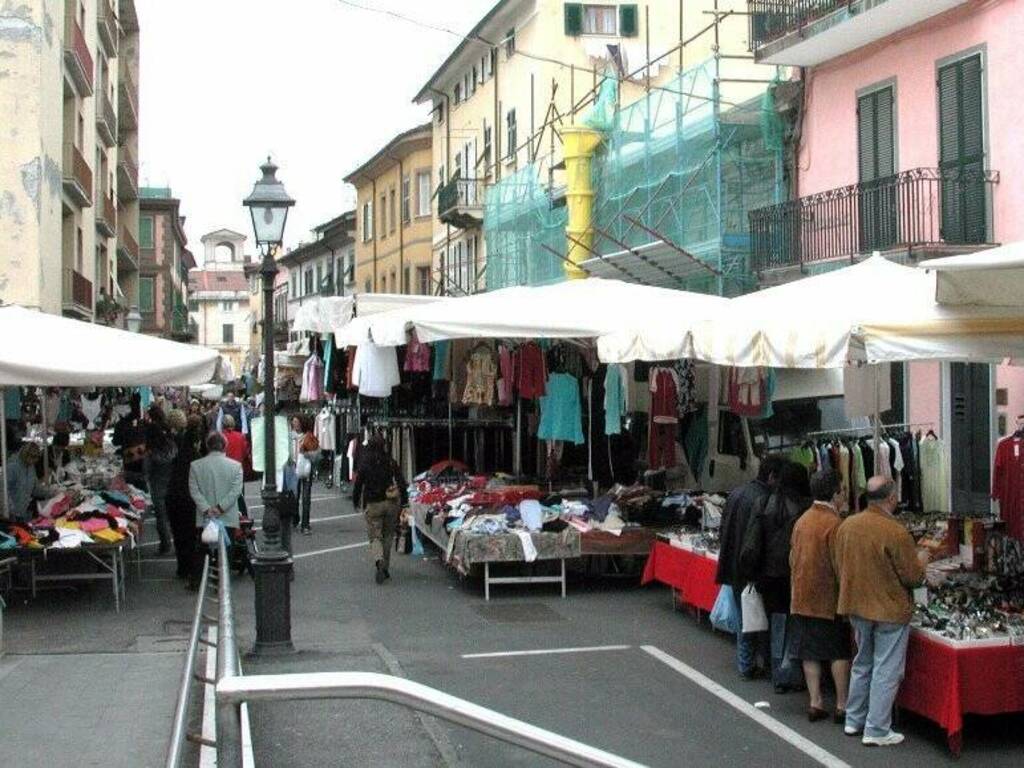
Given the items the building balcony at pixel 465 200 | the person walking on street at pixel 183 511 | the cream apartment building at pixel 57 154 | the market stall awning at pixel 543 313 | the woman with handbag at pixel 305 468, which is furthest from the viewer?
the building balcony at pixel 465 200

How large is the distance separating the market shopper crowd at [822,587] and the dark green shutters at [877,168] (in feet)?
34.6

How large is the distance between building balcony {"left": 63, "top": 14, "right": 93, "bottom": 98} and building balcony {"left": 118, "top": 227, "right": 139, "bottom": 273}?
14521 millimetres

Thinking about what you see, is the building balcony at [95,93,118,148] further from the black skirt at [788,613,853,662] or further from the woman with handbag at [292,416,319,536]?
the black skirt at [788,613,853,662]

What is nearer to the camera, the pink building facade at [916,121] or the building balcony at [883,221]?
the pink building facade at [916,121]

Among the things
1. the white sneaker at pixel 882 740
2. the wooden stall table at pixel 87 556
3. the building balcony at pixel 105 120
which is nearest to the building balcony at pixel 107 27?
the building balcony at pixel 105 120

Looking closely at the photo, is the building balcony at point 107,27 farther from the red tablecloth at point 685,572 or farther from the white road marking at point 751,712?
the white road marking at point 751,712

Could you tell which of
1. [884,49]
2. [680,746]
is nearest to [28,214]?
[884,49]

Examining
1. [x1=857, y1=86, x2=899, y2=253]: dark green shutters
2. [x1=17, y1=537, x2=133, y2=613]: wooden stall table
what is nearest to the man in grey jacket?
[x1=17, y1=537, x2=133, y2=613]: wooden stall table

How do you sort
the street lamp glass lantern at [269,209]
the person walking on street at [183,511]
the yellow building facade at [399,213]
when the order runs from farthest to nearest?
the yellow building facade at [399,213]
the person walking on street at [183,511]
the street lamp glass lantern at [269,209]

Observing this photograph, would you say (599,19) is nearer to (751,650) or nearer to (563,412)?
(563,412)

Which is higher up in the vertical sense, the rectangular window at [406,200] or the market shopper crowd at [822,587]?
the rectangular window at [406,200]

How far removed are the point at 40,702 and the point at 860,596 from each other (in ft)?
17.1

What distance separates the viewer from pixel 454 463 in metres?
18.7

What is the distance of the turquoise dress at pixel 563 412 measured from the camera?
16562 mm
